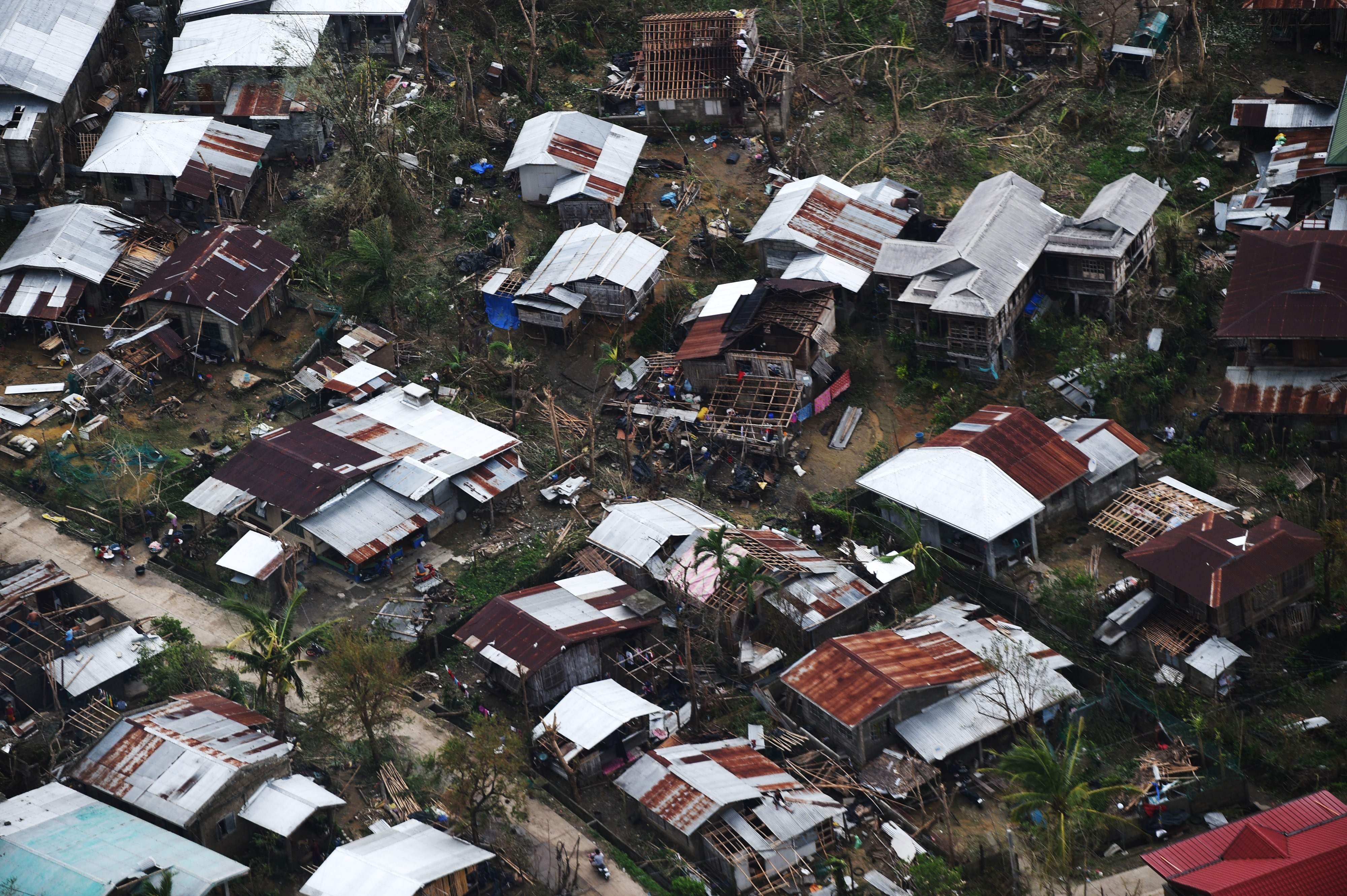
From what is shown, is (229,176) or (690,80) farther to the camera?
(690,80)

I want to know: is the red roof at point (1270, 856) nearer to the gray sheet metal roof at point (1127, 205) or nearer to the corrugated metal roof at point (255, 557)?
the gray sheet metal roof at point (1127, 205)

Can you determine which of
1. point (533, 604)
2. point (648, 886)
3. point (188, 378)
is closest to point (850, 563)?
point (533, 604)

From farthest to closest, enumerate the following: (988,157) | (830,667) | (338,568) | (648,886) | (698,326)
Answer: (988,157), (698,326), (338,568), (830,667), (648,886)

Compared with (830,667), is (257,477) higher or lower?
higher

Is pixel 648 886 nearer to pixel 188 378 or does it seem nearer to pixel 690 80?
pixel 188 378

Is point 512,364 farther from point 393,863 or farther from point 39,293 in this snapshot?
point 393,863

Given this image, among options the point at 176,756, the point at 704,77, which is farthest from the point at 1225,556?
the point at 704,77

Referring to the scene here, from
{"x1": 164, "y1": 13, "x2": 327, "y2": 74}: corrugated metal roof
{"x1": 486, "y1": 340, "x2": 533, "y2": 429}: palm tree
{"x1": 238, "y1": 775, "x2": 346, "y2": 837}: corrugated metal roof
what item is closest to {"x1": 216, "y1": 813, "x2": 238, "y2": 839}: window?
{"x1": 238, "y1": 775, "x2": 346, "y2": 837}: corrugated metal roof

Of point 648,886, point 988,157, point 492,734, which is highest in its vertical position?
point 988,157
